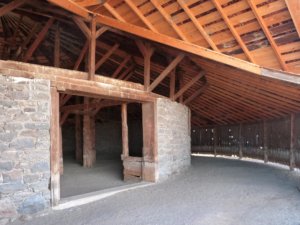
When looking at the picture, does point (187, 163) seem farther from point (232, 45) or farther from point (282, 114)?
point (232, 45)

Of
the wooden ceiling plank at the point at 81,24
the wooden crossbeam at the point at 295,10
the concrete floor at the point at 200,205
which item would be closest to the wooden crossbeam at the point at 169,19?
the wooden ceiling plank at the point at 81,24

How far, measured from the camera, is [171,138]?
7.14 metres

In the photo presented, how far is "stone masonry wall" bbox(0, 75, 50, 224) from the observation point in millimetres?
3930

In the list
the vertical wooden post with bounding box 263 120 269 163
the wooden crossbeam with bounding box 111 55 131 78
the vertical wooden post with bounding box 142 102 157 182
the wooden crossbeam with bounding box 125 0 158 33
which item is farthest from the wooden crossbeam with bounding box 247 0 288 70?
the vertical wooden post with bounding box 263 120 269 163

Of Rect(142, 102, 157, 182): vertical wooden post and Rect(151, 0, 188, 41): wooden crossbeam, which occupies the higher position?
Rect(151, 0, 188, 41): wooden crossbeam

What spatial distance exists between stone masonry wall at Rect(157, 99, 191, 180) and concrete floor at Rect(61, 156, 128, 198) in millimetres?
1126

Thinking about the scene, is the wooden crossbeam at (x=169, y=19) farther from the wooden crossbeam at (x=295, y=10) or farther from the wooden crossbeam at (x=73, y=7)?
the wooden crossbeam at (x=295, y=10)

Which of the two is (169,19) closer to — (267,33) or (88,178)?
(267,33)

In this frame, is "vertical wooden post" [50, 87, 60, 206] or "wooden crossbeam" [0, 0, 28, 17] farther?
"wooden crossbeam" [0, 0, 28, 17]

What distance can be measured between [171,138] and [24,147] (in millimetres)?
3839

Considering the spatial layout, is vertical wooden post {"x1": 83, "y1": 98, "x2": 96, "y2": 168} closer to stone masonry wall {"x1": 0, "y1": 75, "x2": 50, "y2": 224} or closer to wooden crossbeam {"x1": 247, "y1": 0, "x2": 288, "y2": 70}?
stone masonry wall {"x1": 0, "y1": 75, "x2": 50, "y2": 224}

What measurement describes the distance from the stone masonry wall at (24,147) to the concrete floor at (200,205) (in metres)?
0.34

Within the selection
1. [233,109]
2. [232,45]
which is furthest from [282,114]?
[232,45]

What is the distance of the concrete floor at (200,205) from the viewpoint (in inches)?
151
